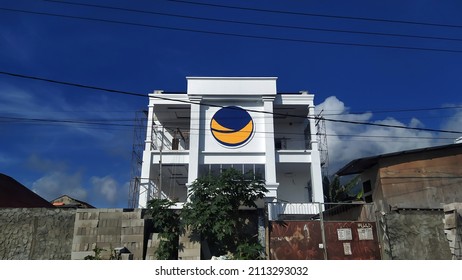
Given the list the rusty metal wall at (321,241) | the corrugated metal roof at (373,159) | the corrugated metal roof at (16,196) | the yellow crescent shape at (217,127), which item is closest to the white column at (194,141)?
the yellow crescent shape at (217,127)

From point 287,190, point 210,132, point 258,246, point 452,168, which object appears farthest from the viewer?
point 287,190

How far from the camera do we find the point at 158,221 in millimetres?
10961

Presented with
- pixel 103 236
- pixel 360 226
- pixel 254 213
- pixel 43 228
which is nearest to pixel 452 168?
pixel 360 226

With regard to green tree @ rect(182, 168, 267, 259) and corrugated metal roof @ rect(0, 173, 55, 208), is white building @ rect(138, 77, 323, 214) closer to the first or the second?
corrugated metal roof @ rect(0, 173, 55, 208)

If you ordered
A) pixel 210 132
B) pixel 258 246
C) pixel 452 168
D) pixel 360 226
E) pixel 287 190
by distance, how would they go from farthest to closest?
pixel 287 190 < pixel 210 132 < pixel 452 168 < pixel 360 226 < pixel 258 246

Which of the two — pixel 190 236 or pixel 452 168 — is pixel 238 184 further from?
pixel 452 168

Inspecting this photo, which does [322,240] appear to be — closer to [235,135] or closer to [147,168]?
[235,135]

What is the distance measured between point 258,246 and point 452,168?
8.63m

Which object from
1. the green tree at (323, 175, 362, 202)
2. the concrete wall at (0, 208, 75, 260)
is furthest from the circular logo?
the concrete wall at (0, 208, 75, 260)

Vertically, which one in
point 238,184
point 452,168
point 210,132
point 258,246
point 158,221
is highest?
point 210,132

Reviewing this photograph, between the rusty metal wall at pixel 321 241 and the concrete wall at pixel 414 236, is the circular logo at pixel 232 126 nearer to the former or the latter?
the rusty metal wall at pixel 321 241

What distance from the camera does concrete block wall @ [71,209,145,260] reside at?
35.7 feet

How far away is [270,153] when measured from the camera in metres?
21.8

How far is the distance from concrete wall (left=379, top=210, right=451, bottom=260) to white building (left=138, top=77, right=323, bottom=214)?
976 cm
